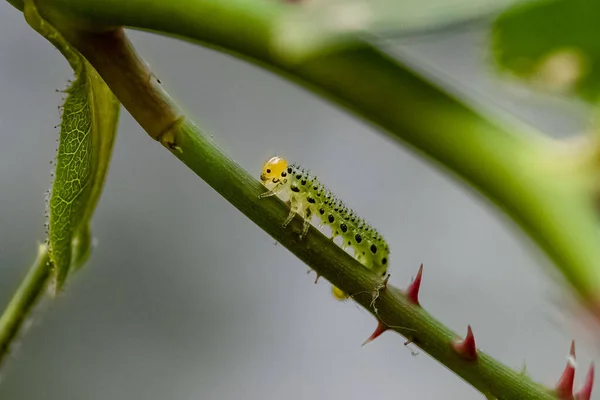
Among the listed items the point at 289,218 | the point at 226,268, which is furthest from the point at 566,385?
the point at 226,268

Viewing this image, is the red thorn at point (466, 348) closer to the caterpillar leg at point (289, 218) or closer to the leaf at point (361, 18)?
the caterpillar leg at point (289, 218)

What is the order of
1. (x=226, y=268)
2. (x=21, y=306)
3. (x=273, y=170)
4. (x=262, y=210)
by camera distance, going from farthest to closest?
1. (x=226, y=268)
2. (x=273, y=170)
3. (x=21, y=306)
4. (x=262, y=210)

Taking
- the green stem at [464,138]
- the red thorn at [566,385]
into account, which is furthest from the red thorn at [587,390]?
the green stem at [464,138]

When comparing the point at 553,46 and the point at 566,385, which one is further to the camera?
the point at 566,385

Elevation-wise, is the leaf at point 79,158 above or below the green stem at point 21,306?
above

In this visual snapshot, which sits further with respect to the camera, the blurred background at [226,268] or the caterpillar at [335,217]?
the blurred background at [226,268]

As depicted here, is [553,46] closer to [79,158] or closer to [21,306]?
[79,158]

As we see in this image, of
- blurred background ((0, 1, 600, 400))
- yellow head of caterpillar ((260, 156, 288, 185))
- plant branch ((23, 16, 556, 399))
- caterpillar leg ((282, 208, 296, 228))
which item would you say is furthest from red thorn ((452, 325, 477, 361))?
blurred background ((0, 1, 600, 400))
